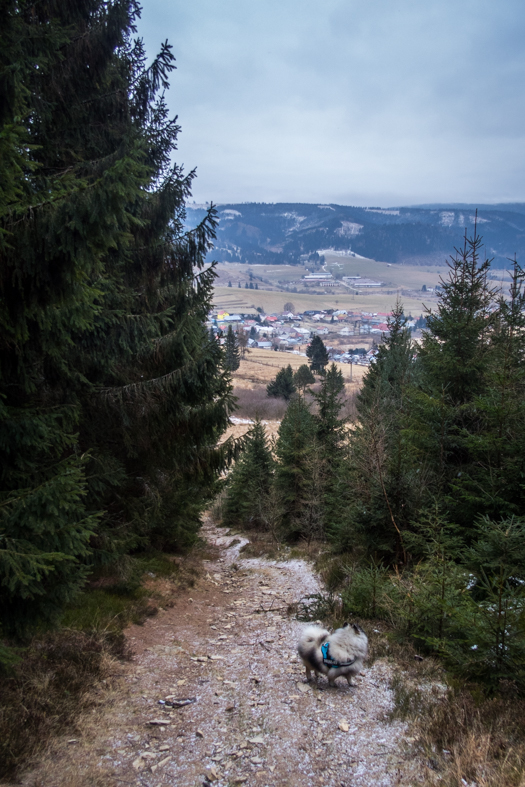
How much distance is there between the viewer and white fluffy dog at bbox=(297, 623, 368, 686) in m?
5.05

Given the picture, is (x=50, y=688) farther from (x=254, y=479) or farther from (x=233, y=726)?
(x=254, y=479)

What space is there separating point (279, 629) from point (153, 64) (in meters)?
10.3

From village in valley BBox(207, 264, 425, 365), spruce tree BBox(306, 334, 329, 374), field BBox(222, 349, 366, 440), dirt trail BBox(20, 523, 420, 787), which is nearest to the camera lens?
dirt trail BBox(20, 523, 420, 787)

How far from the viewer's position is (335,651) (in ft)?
16.6

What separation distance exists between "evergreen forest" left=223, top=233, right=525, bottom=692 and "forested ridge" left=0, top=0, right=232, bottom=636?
11.3 feet

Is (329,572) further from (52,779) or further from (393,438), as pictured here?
(52,779)

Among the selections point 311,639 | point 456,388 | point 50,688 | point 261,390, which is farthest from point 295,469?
point 261,390

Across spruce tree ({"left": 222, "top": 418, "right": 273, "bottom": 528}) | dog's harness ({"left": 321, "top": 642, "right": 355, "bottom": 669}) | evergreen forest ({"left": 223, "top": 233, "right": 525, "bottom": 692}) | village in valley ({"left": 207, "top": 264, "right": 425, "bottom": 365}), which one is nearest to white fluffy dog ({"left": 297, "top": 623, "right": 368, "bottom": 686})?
dog's harness ({"left": 321, "top": 642, "right": 355, "bottom": 669})

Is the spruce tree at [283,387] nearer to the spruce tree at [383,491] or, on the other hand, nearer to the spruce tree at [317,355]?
the spruce tree at [317,355]

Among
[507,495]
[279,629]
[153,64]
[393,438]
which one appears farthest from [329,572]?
[153,64]

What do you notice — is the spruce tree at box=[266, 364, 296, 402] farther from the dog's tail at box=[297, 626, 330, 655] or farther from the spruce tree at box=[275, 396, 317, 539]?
the dog's tail at box=[297, 626, 330, 655]

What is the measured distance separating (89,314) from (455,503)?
697cm

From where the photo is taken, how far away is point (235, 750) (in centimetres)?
418

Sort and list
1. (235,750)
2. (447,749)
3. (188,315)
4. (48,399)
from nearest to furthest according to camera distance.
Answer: (447,749) < (235,750) < (48,399) < (188,315)
